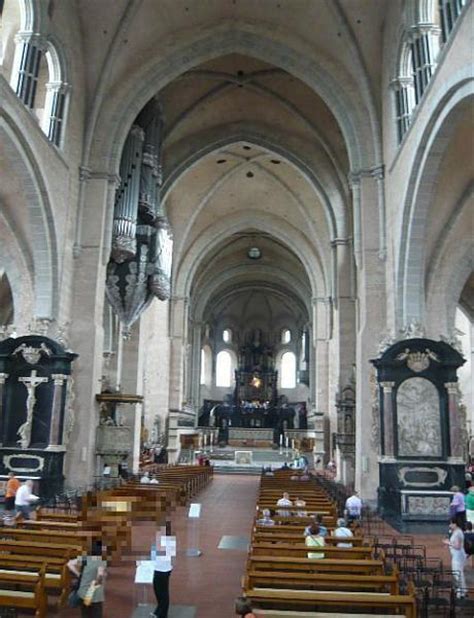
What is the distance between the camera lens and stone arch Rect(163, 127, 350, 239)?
29.0 meters

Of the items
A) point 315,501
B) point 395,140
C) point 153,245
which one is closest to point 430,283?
point 395,140

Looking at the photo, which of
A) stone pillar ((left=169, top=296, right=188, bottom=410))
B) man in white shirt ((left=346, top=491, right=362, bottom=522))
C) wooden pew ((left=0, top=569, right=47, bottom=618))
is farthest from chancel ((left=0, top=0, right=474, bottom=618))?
stone pillar ((left=169, top=296, right=188, bottom=410))

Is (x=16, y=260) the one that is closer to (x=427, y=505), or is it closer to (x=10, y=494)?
(x=10, y=494)

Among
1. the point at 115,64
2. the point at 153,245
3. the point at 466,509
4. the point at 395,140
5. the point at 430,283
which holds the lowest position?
the point at 466,509

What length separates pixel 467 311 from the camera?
1048 inches

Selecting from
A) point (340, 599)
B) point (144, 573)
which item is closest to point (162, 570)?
point (144, 573)

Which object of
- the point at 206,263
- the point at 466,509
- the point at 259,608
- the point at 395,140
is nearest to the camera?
the point at 259,608

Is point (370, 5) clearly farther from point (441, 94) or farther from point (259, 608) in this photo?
point (259, 608)

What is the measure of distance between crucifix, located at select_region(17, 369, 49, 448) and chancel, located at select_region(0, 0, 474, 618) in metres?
0.09

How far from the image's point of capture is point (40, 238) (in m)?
18.6

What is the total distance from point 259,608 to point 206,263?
39.3 metres

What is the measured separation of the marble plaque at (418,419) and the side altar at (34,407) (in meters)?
9.86

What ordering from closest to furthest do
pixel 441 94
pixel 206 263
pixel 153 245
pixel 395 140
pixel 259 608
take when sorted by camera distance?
pixel 259 608
pixel 441 94
pixel 395 140
pixel 153 245
pixel 206 263

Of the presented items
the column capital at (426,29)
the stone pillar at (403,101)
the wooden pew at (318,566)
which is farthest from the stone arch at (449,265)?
the wooden pew at (318,566)
